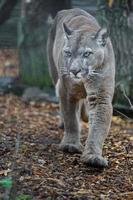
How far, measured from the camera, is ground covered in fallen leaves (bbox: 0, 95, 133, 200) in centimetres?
501

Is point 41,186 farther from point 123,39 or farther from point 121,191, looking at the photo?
point 123,39

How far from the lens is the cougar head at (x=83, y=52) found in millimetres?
5738

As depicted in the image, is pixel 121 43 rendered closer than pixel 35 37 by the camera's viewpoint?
Yes

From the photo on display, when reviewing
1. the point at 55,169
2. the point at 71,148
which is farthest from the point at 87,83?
the point at 55,169

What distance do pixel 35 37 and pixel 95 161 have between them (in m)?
6.76

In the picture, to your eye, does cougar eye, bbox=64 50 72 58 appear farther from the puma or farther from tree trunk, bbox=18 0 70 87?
tree trunk, bbox=18 0 70 87

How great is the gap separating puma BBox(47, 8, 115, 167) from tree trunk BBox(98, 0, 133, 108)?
93.1 inches

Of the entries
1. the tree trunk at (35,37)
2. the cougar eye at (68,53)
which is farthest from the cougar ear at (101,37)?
the tree trunk at (35,37)

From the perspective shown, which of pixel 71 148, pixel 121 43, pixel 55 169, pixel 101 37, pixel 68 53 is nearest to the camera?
pixel 55 169

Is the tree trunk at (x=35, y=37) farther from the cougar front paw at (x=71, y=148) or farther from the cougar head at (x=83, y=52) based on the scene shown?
the cougar head at (x=83, y=52)

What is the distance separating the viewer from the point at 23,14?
12336 millimetres

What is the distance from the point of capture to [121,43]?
9445 mm

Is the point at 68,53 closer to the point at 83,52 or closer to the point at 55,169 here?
the point at 83,52

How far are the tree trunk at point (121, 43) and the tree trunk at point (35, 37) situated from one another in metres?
2.87
